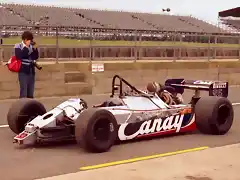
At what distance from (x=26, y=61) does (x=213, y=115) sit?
202 inches

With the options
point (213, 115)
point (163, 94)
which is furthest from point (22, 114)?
point (213, 115)

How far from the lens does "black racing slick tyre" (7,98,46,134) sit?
898 centimetres

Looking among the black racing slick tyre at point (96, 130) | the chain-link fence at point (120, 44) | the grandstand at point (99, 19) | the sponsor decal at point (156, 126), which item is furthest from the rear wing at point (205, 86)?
the grandstand at point (99, 19)

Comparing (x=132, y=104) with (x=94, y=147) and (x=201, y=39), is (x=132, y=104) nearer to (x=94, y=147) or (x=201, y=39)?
(x=94, y=147)

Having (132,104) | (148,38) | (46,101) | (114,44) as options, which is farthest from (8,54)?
(132,104)

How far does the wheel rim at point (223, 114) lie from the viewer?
9734 mm

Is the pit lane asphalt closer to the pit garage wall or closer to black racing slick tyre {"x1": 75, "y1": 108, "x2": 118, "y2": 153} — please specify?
black racing slick tyre {"x1": 75, "y1": 108, "x2": 118, "y2": 153}

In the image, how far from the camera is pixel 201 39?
71.2 ft

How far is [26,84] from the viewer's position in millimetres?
12945

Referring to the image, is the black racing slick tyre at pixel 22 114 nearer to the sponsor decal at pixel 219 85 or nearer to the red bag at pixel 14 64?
the sponsor decal at pixel 219 85

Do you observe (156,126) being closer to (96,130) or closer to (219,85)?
(96,130)

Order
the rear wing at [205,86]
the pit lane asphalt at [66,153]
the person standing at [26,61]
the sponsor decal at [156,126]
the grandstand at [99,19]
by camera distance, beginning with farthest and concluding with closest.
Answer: the grandstand at [99,19], the person standing at [26,61], the rear wing at [205,86], the sponsor decal at [156,126], the pit lane asphalt at [66,153]

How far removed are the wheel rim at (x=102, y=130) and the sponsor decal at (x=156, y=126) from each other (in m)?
0.44

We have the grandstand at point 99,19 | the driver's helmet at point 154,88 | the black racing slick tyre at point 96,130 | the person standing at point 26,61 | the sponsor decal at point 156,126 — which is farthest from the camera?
the grandstand at point 99,19
